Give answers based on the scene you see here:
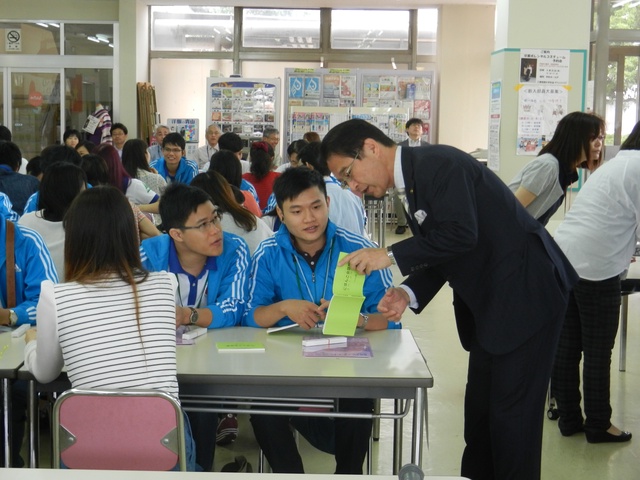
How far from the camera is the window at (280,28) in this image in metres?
14.0

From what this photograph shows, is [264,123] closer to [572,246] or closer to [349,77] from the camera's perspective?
[349,77]

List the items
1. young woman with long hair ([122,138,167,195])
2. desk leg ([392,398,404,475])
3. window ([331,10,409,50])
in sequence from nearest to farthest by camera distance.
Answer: desk leg ([392,398,404,475]) → young woman with long hair ([122,138,167,195]) → window ([331,10,409,50])

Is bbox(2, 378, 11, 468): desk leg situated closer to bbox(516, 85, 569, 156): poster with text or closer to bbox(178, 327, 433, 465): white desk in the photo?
bbox(178, 327, 433, 465): white desk

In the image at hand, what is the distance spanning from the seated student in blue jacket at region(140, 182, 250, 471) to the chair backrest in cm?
86

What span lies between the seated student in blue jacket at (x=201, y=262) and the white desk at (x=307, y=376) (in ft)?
1.50

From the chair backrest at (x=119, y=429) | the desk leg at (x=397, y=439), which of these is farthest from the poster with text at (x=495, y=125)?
the chair backrest at (x=119, y=429)

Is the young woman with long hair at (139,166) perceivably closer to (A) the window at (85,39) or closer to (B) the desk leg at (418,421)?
(B) the desk leg at (418,421)

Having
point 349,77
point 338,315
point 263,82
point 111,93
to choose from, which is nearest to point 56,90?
point 111,93

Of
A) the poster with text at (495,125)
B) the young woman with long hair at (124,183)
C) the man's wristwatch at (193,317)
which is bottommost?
the man's wristwatch at (193,317)

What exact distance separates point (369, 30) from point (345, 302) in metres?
12.0

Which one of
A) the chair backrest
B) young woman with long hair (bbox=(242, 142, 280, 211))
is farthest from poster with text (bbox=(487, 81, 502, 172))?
the chair backrest

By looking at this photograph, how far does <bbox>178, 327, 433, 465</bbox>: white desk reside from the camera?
95.6 inches

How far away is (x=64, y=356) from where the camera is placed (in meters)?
2.29

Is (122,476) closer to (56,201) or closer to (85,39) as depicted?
(56,201)
